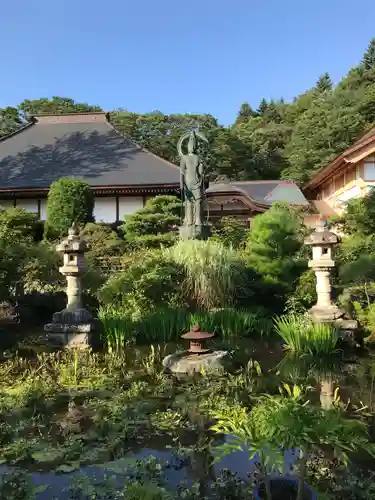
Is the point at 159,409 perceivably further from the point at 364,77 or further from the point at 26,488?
the point at 364,77

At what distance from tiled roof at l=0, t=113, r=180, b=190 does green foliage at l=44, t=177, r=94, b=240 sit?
2.05m

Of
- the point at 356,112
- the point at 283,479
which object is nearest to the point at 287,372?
the point at 283,479

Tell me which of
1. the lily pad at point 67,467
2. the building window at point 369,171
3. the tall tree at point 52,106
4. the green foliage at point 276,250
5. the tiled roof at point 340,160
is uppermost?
the tall tree at point 52,106

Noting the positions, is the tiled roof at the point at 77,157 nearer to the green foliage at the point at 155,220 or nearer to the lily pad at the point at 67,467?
the green foliage at the point at 155,220

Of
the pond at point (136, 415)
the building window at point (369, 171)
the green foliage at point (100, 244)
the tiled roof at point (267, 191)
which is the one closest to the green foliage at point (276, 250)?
the pond at point (136, 415)

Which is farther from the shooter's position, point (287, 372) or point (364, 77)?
point (364, 77)

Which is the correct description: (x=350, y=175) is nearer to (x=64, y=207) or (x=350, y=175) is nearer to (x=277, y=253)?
(x=64, y=207)

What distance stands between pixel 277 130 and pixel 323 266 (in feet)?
106

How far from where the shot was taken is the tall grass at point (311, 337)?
18.9 feet

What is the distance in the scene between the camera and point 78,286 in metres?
6.64

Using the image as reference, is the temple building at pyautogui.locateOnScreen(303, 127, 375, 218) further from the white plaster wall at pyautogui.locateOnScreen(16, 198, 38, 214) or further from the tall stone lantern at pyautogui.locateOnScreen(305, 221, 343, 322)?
the white plaster wall at pyautogui.locateOnScreen(16, 198, 38, 214)

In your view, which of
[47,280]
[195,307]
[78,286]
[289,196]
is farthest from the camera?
[289,196]

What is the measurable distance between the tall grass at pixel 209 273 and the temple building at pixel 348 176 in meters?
7.47

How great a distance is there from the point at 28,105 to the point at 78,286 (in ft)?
125
